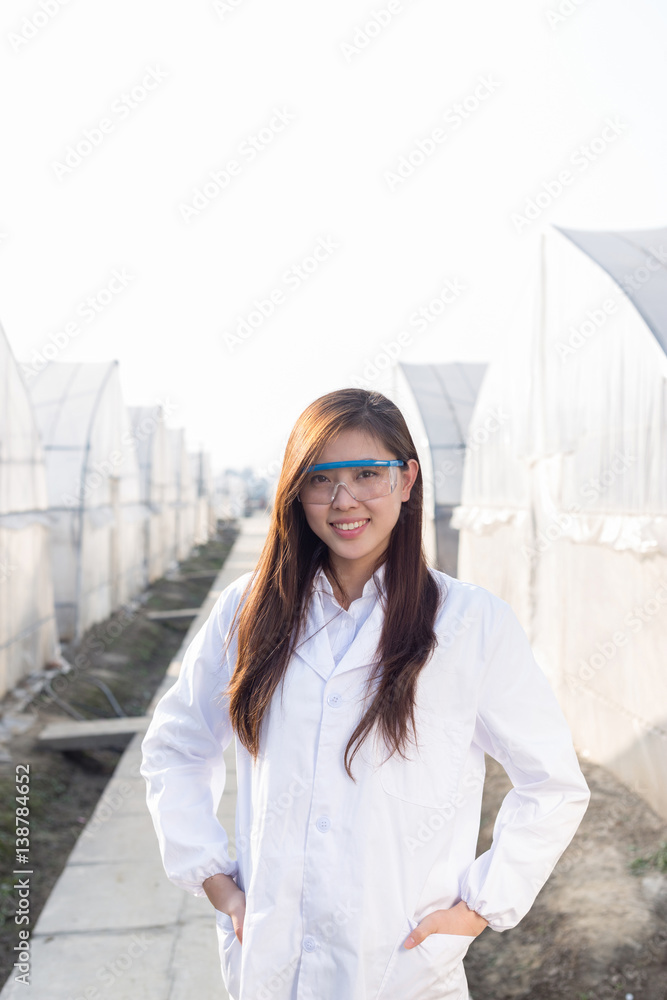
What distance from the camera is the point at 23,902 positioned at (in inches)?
155

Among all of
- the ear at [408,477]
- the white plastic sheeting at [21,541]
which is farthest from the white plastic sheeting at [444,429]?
the ear at [408,477]

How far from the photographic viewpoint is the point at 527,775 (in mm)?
1690

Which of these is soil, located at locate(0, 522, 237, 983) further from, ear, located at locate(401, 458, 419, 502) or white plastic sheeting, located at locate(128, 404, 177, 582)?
ear, located at locate(401, 458, 419, 502)

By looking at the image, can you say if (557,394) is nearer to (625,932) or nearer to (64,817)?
(625,932)

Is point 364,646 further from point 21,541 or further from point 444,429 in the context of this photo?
point 444,429

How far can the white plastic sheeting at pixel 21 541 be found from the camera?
734 cm

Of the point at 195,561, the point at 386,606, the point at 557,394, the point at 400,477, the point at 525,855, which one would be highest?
the point at 557,394

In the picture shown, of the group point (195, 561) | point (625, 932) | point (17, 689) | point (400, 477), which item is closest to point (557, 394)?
point (625, 932)

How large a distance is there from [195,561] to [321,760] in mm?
23689

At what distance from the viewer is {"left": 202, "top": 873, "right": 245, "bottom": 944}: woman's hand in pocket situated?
1.72 m

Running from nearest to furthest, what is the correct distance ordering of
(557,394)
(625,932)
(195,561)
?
1. (625,932)
2. (557,394)
3. (195,561)

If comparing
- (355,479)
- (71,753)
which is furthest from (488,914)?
(71,753)

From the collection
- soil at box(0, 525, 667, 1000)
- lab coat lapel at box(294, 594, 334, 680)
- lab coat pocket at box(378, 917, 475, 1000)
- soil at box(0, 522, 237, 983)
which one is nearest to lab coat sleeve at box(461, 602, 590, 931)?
lab coat pocket at box(378, 917, 475, 1000)

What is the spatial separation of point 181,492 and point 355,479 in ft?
73.1
